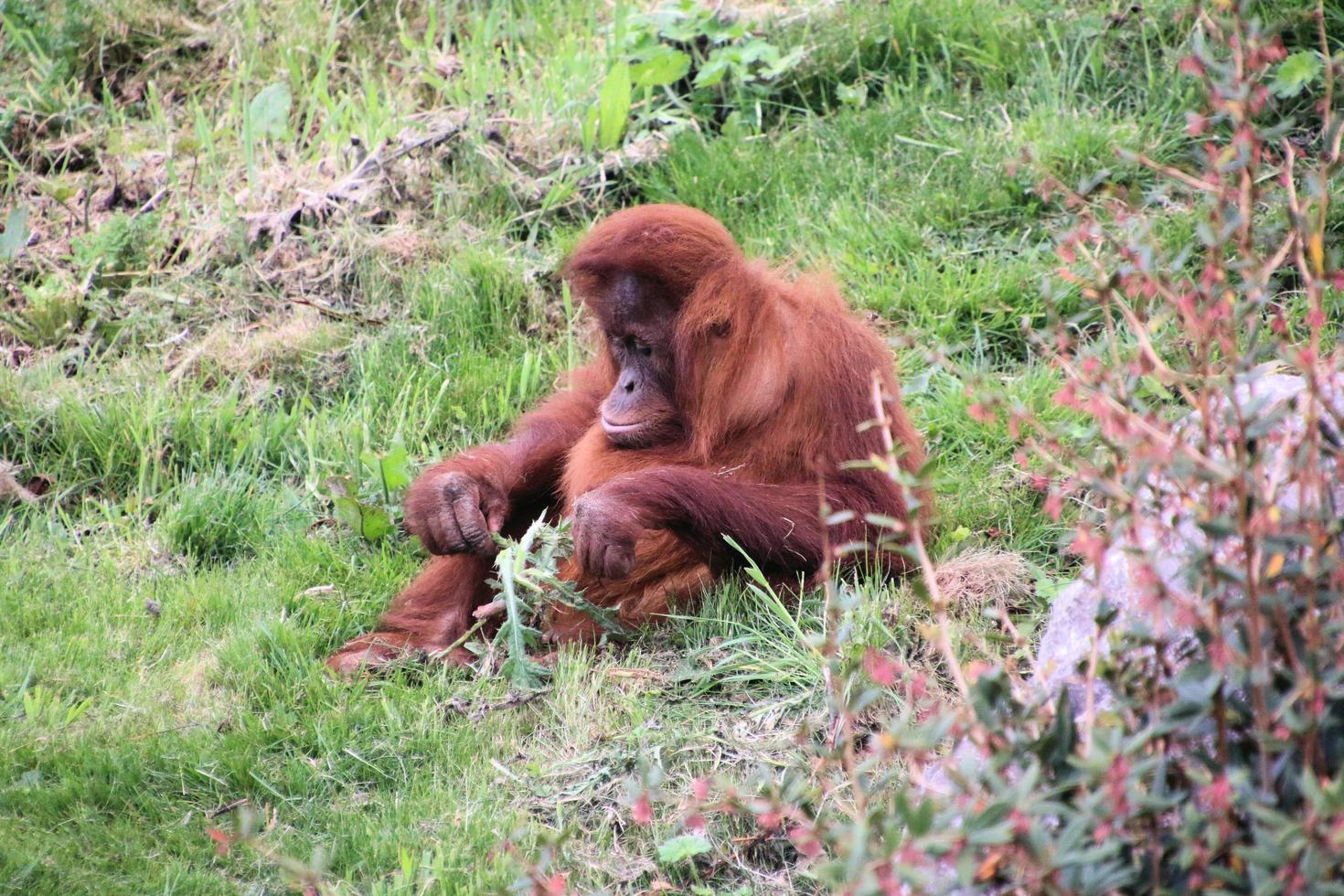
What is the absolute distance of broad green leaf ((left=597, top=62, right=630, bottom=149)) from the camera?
559 centimetres

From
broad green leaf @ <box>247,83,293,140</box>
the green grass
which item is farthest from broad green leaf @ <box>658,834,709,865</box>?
broad green leaf @ <box>247,83,293,140</box>

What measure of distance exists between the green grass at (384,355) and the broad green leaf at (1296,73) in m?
0.43

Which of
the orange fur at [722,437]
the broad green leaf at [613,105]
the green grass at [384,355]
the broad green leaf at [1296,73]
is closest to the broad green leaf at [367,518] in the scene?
the green grass at [384,355]

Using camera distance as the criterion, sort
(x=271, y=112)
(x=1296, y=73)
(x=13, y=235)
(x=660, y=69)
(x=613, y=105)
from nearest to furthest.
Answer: (x=1296, y=73) → (x=13, y=235) → (x=613, y=105) → (x=660, y=69) → (x=271, y=112)

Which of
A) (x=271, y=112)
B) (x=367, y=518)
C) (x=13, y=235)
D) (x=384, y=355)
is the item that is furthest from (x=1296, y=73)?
(x=13, y=235)

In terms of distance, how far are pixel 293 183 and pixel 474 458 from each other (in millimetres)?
2271

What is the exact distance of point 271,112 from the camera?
6.05m

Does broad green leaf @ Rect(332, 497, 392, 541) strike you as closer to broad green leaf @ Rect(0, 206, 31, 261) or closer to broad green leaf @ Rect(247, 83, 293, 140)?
broad green leaf @ Rect(0, 206, 31, 261)

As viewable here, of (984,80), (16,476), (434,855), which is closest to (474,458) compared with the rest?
(434,855)

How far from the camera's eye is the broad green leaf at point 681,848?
9.34 ft

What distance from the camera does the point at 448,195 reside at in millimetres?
5574

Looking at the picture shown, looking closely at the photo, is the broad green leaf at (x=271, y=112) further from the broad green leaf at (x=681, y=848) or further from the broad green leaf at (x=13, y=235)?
the broad green leaf at (x=681, y=848)

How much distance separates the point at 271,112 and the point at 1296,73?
13.0ft

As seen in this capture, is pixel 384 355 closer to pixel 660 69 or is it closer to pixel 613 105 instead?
pixel 613 105
